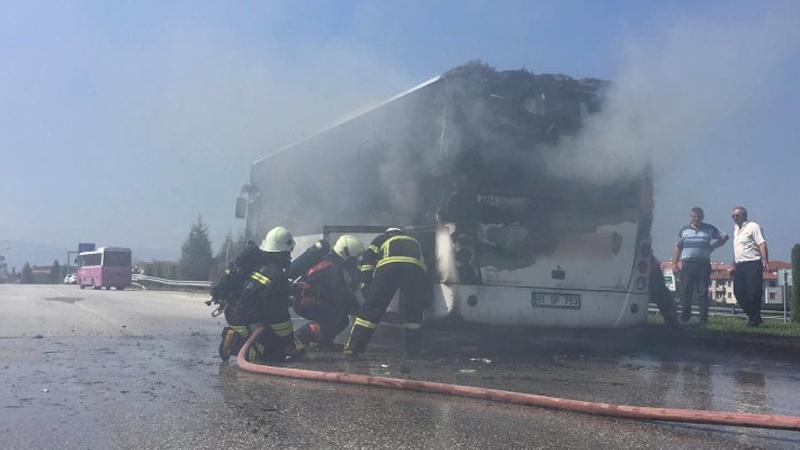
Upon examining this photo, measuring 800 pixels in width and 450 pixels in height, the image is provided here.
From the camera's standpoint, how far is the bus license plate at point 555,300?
8297mm

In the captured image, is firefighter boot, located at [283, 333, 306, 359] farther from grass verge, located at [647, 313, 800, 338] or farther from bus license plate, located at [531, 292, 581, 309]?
grass verge, located at [647, 313, 800, 338]

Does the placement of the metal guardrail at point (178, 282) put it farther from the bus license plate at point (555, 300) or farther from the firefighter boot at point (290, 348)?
the bus license plate at point (555, 300)

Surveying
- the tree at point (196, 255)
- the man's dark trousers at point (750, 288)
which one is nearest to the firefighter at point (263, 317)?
the man's dark trousers at point (750, 288)

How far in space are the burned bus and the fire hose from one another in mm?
1966

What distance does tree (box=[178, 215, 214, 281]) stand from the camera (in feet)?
145

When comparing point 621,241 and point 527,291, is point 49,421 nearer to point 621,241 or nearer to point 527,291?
point 527,291

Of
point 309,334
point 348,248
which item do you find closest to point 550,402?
point 309,334

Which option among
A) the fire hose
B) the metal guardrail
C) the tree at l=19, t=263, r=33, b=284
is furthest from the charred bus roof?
the tree at l=19, t=263, r=33, b=284

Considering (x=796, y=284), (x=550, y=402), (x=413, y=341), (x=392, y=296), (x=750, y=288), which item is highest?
(x=796, y=284)

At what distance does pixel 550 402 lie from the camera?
5125mm

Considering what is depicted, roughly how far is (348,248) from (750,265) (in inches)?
208

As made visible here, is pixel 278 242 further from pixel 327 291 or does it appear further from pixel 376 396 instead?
pixel 376 396

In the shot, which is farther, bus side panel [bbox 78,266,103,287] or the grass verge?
bus side panel [bbox 78,266,103,287]

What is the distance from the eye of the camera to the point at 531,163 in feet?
27.7
